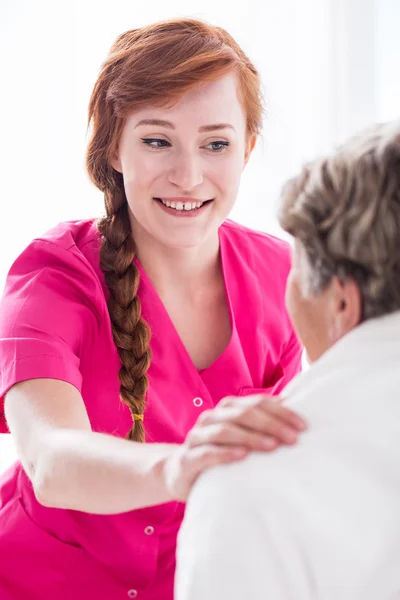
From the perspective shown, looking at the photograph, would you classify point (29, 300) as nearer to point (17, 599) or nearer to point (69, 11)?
point (17, 599)

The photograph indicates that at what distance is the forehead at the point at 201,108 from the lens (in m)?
1.59

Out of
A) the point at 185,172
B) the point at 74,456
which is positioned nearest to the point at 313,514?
the point at 74,456

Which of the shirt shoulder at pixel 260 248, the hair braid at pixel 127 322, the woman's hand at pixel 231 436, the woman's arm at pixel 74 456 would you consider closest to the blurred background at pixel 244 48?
the shirt shoulder at pixel 260 248

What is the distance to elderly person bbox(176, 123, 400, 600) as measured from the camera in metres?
0.88

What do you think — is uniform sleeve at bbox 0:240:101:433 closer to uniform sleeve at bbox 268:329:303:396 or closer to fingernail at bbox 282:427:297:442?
uniform sleeve at bbox 268:329:303:396

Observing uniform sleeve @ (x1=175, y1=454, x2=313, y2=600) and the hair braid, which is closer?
uniform sleeve @ (x1=175, y1=454, x2=313, y2=600)

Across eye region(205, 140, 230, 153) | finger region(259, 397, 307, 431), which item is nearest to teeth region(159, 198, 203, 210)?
eye region(205, 140, 230, 153)

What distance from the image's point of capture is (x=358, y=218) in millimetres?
945

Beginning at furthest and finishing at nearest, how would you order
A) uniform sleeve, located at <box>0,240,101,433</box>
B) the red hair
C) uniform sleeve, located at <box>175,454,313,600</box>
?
1. the red hair
2. uniform sleeve, located at <box>0,240,101,433</box>
3. uniform sleeve, located at <box>175,454,313,600</box>

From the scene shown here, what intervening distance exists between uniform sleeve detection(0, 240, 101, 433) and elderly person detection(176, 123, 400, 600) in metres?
0.58

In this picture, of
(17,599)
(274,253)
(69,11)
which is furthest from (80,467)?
(69,11)

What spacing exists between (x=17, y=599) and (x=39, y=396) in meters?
0.41

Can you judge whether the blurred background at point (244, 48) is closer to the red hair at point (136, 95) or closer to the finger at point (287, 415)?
the red hair at point (136, 95)

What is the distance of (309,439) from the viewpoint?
91cm
